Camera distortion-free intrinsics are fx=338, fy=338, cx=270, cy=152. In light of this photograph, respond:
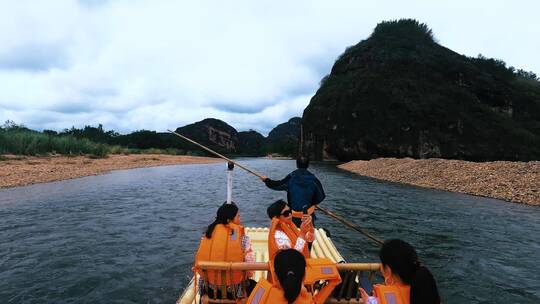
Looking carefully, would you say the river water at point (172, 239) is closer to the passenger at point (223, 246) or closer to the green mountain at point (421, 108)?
the passenger at point (223, 246)

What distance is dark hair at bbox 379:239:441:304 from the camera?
116 inches

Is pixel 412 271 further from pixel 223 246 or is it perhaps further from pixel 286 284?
pixel 223 246

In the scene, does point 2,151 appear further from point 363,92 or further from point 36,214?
point 363,92

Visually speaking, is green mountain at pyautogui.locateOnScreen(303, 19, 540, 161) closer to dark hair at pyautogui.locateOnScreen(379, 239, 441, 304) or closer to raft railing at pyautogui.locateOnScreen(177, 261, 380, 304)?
raft railing at pyautogui.locateOnScreen(177, 261, 380, 304)

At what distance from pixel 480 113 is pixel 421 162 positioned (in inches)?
1317

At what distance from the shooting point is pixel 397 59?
68.4m

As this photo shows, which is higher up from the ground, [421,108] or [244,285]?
[421,108]

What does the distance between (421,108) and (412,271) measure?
6126 cm

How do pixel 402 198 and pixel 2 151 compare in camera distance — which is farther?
pixel 2 151

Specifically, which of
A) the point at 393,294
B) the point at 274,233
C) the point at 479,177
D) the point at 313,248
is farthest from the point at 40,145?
the point at 393,294

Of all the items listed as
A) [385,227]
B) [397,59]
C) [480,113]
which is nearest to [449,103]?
[480,113]

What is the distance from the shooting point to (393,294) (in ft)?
10.1

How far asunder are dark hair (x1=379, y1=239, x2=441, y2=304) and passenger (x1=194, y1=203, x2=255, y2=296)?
1975 mm

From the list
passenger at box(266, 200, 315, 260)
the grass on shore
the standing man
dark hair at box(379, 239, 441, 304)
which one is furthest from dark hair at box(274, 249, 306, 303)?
the grass on shore
